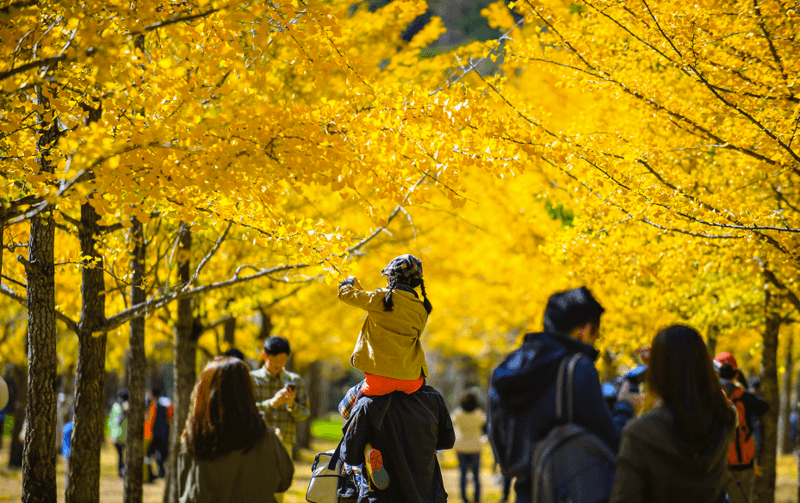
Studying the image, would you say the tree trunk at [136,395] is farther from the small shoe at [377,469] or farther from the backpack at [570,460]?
the backpack at [570,460]

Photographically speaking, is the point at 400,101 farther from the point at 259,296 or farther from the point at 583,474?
the point at 259,296

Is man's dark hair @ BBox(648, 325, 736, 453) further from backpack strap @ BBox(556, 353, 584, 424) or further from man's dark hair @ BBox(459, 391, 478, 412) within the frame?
man's dark hair @ BBox(459, 391, 478, 412)

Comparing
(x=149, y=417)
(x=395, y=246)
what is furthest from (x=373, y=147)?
(x=149, y=417)

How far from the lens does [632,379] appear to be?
551cm

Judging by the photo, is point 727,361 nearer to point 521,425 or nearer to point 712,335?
point 712,335

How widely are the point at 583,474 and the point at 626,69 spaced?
13.2 feet

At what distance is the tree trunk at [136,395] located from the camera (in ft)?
22.4

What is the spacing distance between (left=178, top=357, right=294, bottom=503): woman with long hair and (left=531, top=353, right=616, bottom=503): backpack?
1.31 m

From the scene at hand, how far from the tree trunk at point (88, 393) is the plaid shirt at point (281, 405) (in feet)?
4.30

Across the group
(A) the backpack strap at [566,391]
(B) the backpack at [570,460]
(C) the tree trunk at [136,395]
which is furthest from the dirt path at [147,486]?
(A) the backpack strap at [566,391]

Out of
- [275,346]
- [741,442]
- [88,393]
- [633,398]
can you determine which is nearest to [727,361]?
[741,442]

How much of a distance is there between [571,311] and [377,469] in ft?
5.51

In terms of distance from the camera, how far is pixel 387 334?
161 inches

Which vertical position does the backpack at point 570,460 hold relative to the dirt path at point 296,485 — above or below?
above
